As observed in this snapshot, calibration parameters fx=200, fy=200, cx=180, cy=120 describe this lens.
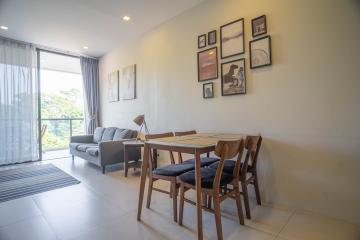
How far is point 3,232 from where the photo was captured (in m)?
1.75

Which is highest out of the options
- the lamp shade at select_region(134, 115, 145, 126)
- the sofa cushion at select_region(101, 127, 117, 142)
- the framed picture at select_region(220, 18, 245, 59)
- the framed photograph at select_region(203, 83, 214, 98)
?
the framed picture at select_region(220, 18, 245, 59)

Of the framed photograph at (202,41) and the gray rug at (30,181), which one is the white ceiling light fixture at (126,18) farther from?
the gray rug at (30,181)

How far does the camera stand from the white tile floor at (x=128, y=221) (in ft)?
5.51

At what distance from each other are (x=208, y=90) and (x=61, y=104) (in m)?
5.15

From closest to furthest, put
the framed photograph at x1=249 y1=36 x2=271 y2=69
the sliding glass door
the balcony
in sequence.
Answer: the framed photograph at x1=249 y1=36 x2=271 y2=69 → the sliding glass door → the balcony

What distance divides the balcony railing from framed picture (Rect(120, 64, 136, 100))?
6.74 ft

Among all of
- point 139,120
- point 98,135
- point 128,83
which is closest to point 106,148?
point 139,120

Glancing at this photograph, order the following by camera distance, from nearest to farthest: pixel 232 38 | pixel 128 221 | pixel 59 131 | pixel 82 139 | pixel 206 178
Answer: pixel 206 178 < pixel 128 221 < pixel 232 38 < pixel 82 139 < pixel 59 131

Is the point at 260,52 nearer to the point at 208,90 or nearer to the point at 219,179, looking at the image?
the point at 208,90

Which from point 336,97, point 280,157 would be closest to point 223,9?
point 336,97

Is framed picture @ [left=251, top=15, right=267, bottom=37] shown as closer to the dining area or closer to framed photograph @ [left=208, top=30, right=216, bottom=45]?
framed photograph @ [left=208, top=30, right=216, bottom=45]

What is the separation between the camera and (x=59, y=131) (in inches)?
233

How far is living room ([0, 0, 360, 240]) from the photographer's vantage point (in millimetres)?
1788

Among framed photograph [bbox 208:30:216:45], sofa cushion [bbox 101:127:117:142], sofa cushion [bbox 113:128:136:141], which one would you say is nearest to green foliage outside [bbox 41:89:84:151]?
sofa cushion [bbox 101:127:117:142]
